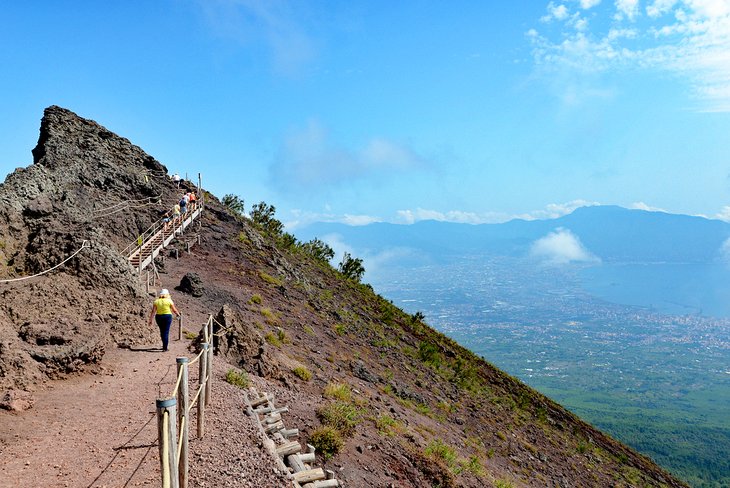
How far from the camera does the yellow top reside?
41.2 ft

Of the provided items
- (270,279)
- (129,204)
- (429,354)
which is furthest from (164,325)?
(429,354)

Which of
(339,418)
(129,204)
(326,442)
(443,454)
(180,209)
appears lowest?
(443,454)

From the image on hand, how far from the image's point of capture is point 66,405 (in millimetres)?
8875

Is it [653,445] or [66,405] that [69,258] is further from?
[653,445]

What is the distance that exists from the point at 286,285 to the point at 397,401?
11941 mm

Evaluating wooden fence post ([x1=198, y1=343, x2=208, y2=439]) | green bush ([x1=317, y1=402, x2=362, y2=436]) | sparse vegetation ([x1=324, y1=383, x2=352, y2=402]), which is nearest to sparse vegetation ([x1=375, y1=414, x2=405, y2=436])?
green bush ([x1=317, y1=402, x2=362, y2=436])

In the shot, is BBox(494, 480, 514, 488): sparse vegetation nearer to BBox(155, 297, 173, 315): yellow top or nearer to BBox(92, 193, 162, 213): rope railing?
BBox(155, 297, 173, 315): yellow top

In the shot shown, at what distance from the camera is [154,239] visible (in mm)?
24609

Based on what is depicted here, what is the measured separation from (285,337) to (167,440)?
46.1 feet

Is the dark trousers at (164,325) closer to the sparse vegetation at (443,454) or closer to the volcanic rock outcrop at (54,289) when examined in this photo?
the volcanic rock outcrop at (54,289)

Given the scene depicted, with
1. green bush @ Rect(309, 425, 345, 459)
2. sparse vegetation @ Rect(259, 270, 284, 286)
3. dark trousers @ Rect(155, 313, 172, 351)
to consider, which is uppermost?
sparse vegetation @ Rect(259, 270, 284, 286)

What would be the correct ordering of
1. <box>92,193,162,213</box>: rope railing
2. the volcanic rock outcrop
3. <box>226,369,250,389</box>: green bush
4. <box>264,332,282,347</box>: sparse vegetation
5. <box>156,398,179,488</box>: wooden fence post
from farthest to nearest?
<box>92,193,162,213</box>: rope railing
<box>264,332,282,347</box>: sparse vegetation
<box>226,369,250,389</box>: green bush
the volcanic rock outcrop
<box>156,398,179,488</box>: wooden fence post

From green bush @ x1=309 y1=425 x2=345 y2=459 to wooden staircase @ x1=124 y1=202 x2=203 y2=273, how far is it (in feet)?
43.2

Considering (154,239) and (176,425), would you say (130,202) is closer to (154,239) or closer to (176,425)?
(154,239)
